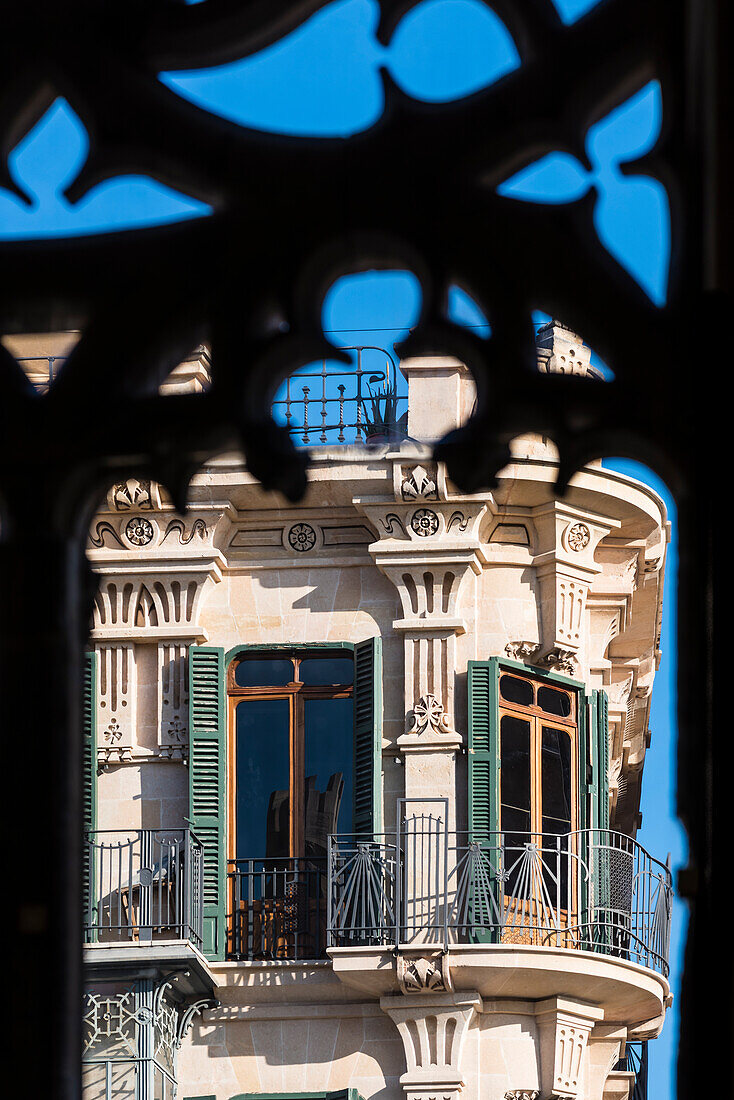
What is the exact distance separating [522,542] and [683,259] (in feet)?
54.0

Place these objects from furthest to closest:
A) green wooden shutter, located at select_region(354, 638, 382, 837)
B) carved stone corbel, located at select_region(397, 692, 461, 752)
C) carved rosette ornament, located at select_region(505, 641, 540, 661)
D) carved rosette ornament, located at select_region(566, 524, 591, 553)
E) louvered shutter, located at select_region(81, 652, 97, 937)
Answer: carved rosette ornament, located at select_region(566, 524, 591, 553), carved rosette ornament, located at select_region(505, 641, 540, 661), carved stone corbel, located at select_region(397, 692, 461, 752), green wooden shutter, located at select_region(354, 638, 382, 837), louvered shutter, located at select_region(81, 652, 97, 937)

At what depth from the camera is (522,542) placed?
1975 centimetres

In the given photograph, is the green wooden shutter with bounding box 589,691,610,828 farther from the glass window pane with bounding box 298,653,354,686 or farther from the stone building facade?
the glass window pane with bounding box 298,653,354,686

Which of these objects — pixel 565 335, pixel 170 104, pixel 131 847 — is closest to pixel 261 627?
pixel 131 847

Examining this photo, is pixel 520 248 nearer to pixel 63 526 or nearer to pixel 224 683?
pixel 63 526

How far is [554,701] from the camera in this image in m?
19.7

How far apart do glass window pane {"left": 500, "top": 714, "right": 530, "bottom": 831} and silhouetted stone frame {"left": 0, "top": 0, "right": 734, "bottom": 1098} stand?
1566 cm

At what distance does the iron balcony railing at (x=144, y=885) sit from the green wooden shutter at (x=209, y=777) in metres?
0.14

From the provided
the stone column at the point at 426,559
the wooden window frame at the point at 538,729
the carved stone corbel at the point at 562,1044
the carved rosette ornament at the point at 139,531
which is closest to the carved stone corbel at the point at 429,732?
the stone column at the point at 426,559

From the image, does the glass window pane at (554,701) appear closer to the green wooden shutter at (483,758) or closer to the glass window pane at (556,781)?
the glass window pane at (556,781)

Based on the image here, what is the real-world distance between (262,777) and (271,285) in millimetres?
15877

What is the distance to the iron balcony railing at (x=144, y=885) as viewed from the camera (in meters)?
18.4

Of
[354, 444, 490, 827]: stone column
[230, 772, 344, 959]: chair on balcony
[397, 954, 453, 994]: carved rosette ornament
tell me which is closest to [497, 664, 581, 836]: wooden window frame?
[354, 444, 490, 827]: stone column

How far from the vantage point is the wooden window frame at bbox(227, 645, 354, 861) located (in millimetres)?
19031
